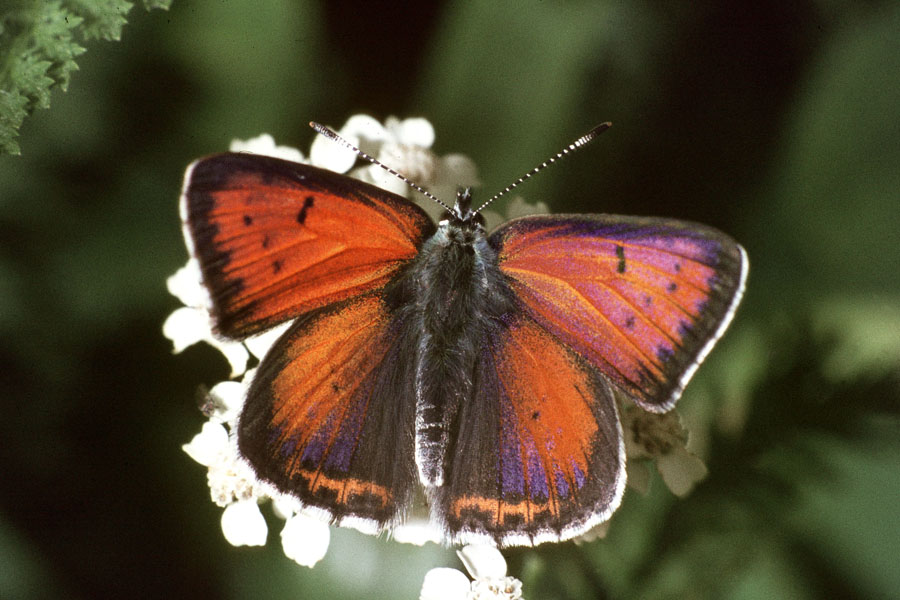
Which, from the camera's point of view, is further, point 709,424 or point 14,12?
point 709,424

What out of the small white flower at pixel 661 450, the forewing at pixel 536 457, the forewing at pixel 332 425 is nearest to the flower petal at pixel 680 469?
the small white flower at pixel 661 450

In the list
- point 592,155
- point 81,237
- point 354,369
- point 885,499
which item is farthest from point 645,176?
point 81,237

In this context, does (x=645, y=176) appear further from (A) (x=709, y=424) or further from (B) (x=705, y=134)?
(A) (x=709, y=424)

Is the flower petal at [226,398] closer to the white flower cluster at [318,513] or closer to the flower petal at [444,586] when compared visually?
the white flower cluster at [318,513]

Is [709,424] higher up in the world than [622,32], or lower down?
lower down

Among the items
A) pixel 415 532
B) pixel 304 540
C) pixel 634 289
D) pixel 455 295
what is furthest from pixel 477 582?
pixel 634 289

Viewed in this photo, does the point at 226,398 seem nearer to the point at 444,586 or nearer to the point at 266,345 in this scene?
the point at 266,345
